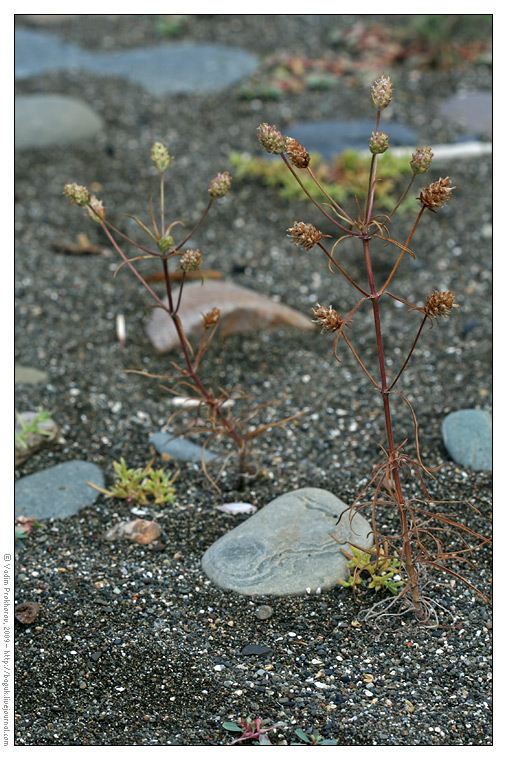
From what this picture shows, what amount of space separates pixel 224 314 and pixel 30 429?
3.84 feet

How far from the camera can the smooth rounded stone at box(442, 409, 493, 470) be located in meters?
3.42

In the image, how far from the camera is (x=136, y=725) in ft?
8.04

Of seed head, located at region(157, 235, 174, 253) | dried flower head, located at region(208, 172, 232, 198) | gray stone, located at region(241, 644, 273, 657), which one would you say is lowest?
gray stone, located at region(241, 644, 273, 657)

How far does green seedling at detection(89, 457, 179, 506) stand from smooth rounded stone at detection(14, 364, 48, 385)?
82cm

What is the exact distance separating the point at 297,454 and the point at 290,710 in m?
1.25

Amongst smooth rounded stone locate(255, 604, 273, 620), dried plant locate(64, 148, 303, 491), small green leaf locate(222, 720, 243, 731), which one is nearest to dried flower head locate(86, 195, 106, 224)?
dried plant locate(64, 148, 303, 491)

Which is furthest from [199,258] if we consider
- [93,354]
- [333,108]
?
[333,108]

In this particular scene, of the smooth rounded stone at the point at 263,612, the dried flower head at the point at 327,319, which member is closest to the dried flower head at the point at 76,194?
the dried flower head at the point at 327,319

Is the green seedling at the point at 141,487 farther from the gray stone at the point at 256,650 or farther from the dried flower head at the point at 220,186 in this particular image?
the dried flower head at the point at 220,186

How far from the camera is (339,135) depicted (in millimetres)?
5949

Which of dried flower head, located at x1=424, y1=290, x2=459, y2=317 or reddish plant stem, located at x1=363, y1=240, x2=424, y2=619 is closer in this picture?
dried flower head, located at x1=424, y1=290, x2=459, y2=317

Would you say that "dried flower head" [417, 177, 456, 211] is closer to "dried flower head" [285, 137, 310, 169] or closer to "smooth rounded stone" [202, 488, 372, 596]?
"dried flower head" [285, 137, 310, 169]

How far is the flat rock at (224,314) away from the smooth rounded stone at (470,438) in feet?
3.48

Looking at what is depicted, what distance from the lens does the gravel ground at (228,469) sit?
8.28 feet
